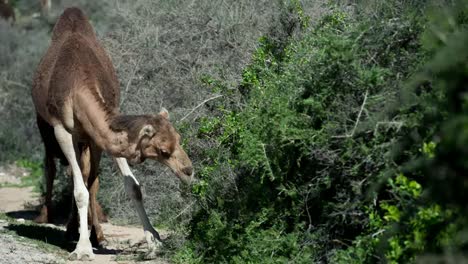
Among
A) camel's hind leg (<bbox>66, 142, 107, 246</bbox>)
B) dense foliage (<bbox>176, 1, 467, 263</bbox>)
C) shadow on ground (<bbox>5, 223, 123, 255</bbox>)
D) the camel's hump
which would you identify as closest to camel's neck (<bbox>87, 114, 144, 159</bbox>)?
dense foliage (<bbox>176, 1, 467, 263</bbox>)

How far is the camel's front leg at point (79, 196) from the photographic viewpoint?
1042cm

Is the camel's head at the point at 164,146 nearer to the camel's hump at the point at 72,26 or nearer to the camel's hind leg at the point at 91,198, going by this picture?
the camel's hind leg at the point at 91,198

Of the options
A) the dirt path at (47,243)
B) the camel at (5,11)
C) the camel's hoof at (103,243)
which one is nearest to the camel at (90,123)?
the camel's hoof at (103,243)

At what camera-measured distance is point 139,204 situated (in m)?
11.1

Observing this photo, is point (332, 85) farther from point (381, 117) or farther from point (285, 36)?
point (285, 36)

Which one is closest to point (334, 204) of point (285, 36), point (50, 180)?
point (285, 36)

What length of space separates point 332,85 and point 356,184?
1074 mm

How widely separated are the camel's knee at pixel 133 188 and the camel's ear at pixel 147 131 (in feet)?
3.88

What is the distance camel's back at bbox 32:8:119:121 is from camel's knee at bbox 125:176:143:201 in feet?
3.01

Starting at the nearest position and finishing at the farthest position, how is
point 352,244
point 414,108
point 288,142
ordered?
point 414,108
point 352,244
point 288,142

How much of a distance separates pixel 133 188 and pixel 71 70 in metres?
1.60

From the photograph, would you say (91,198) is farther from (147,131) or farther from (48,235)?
(147,131)

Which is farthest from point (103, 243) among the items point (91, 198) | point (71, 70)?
point (71, 70)

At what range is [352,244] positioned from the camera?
26.4 feet
